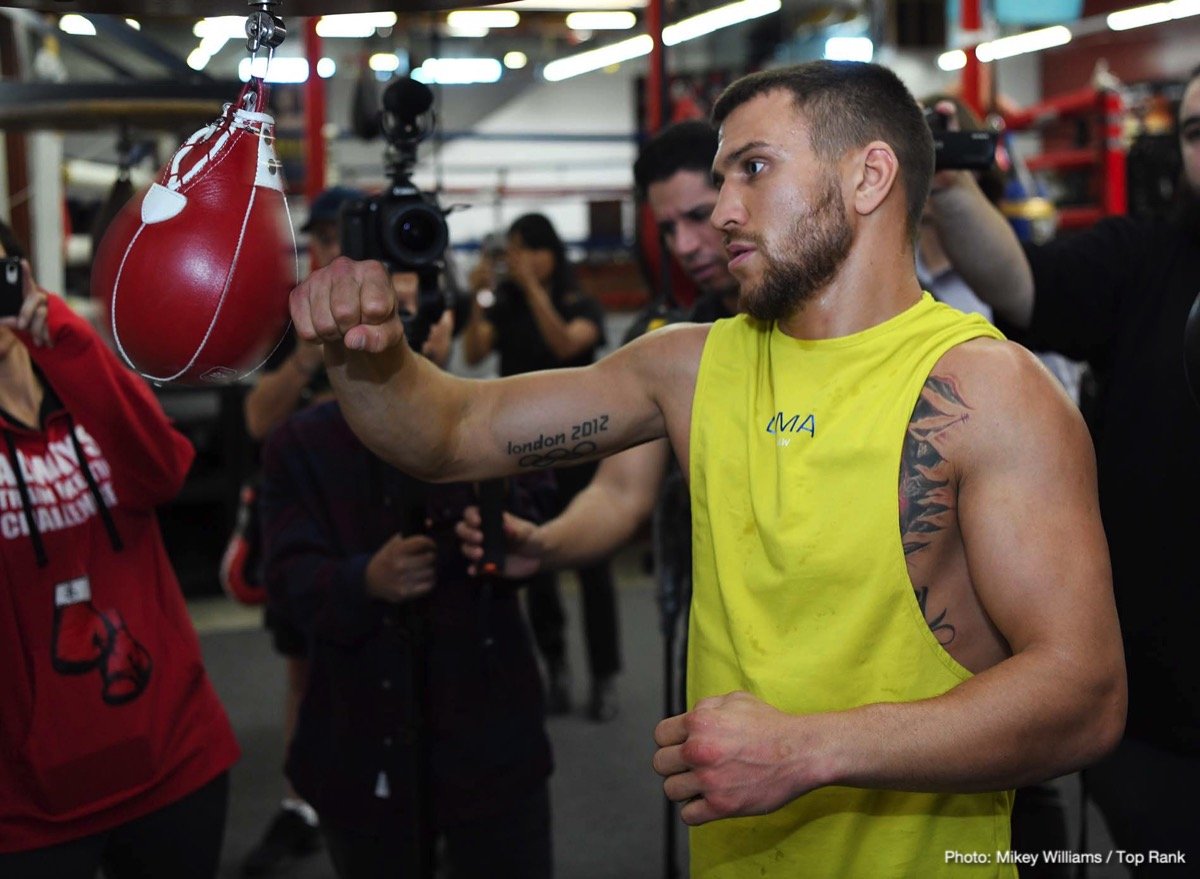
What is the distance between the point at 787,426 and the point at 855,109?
35 cm

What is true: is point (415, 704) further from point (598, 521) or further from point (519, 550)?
point (598, 521)

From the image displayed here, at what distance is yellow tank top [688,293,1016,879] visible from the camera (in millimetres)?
1243

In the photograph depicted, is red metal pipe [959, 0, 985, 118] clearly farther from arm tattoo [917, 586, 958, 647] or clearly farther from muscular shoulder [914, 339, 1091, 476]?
arm tattoo [917, 586, 958, 647]

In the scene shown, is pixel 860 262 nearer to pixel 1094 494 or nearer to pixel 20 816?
pixel 1094 494

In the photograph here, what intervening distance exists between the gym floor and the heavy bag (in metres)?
2.02

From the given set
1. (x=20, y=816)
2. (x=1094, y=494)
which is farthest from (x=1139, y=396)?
(x=20, y=816)

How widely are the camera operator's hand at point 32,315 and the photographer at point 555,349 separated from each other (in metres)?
2.24

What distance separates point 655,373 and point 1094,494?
0.54 meters

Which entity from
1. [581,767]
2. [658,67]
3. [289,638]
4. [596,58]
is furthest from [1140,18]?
[289,638]

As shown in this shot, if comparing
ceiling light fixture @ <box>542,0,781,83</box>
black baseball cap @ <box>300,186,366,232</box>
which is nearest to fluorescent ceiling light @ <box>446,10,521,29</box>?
ceiling light fixture @ <box>542,0,781,83</box>

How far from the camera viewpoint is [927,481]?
4.07 feet

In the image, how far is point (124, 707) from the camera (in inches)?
67.6

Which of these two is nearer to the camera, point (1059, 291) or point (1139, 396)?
point (1139, 396)

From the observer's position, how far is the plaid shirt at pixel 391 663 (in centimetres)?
183
